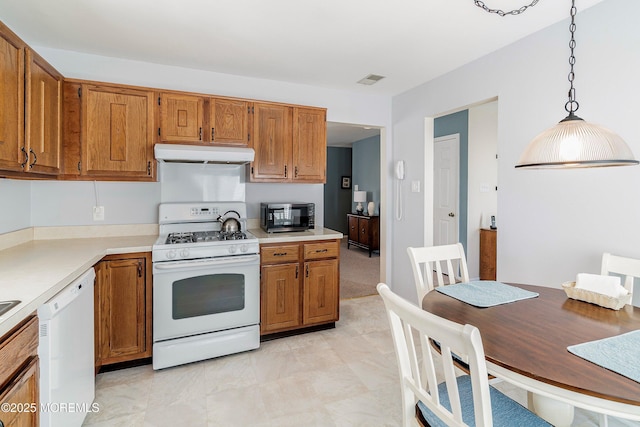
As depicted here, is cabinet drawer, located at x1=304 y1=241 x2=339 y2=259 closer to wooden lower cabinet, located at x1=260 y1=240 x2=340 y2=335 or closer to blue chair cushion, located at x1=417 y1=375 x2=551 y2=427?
wooden lower cabinet, located at x1=260 y1=240 x2=340 y2=335

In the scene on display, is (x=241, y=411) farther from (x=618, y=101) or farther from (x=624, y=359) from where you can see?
(x=618, y=101)

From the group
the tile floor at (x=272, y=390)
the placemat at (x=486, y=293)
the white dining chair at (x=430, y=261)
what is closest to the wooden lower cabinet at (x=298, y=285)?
the tile floor at (x=272, y=390)

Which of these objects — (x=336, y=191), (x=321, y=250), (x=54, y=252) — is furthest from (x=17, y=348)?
(x=336, y=191)

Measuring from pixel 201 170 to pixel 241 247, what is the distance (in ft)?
3.10

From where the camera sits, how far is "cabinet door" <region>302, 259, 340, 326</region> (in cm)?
298

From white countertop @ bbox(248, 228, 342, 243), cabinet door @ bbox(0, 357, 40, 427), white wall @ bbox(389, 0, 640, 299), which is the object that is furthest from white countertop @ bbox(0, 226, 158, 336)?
white wall @ bbox(389, 0, 640, 299)

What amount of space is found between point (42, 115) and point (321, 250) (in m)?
2.25

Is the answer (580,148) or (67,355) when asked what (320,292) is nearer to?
(67,355)

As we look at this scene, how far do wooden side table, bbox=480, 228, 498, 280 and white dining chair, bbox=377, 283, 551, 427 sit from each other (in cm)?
334

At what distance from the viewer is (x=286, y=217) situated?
317 cm

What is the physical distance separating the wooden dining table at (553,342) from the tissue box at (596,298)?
0.02 meters

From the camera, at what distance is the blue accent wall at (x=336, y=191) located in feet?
27.6

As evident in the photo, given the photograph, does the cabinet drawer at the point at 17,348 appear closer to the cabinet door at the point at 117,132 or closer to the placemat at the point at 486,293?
the cabinet door at the point at 117,132

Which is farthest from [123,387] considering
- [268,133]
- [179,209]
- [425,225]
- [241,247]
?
[425,225]
